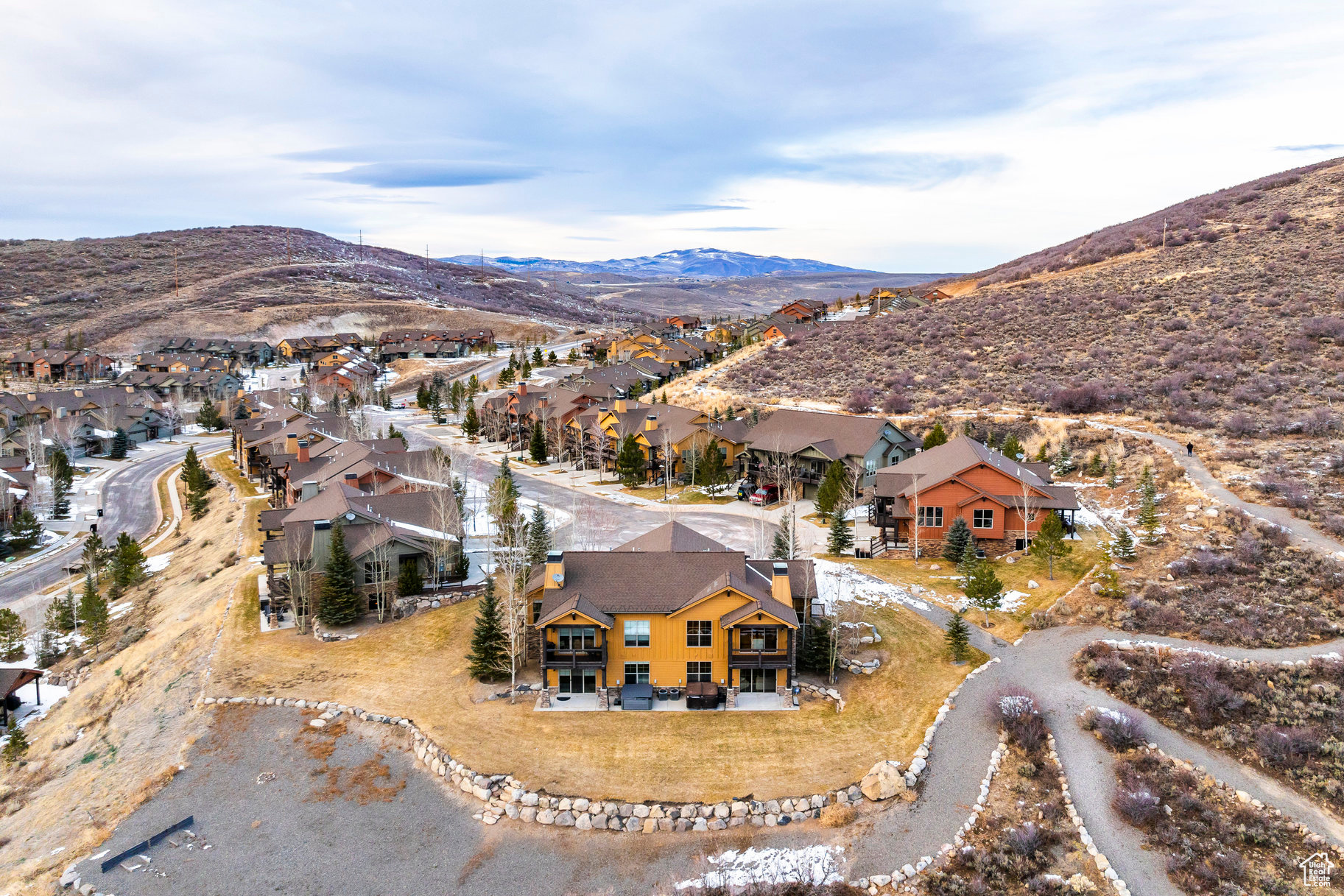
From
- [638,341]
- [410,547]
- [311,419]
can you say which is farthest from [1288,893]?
[638,341]

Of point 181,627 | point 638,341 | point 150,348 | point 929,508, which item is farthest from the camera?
point 150,348

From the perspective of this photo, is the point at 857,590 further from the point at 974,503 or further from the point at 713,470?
the point at 713,470

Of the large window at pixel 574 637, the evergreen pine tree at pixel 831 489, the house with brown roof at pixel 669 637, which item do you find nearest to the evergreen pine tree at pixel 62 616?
the house with brown roof at pixel 669 637

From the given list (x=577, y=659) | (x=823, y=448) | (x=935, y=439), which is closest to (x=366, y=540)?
(x=577, y=659)

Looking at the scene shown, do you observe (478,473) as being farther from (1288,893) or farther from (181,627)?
(1288,893)

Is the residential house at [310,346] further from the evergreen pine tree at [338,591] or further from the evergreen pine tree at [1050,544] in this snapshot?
the evergreen pine tree at [1050,544]

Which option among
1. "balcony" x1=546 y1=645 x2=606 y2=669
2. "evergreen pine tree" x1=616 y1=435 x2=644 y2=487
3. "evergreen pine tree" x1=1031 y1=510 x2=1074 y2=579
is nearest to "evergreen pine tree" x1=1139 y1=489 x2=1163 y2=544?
"evergreen pine tree" x1=1031 y1=510 x2=1074 y2=579
